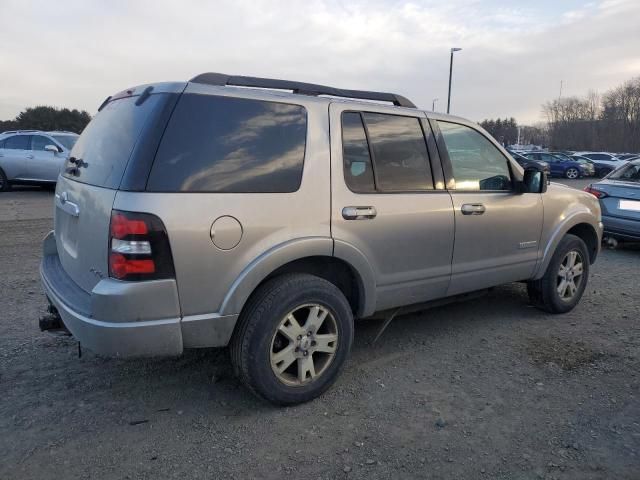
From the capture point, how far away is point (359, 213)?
3270 millimetres

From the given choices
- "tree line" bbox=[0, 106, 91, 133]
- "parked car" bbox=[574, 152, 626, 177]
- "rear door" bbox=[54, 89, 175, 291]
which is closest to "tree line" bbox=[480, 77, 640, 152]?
"parked car" bbox=[574, 152, 626, 177]

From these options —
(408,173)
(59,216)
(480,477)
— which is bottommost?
(480,477)

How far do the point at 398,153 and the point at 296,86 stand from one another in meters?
0.86

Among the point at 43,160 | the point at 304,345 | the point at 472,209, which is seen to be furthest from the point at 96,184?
the point at 43,160

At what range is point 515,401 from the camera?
10.6 ft

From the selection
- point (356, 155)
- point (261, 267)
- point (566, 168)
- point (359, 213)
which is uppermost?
point (356, 155)

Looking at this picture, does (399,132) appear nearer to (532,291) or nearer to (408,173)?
(408,173)

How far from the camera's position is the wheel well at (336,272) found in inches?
126

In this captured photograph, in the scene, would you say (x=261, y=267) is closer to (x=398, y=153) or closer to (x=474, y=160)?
(x=398, y=153)

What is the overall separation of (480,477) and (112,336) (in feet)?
6.44

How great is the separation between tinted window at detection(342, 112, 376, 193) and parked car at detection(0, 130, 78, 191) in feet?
39.2

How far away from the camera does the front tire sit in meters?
2.89

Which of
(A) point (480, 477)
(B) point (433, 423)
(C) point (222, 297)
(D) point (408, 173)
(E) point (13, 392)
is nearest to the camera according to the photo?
(A) point (480, 477)

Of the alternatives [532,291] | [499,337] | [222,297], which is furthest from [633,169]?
[222,297]
